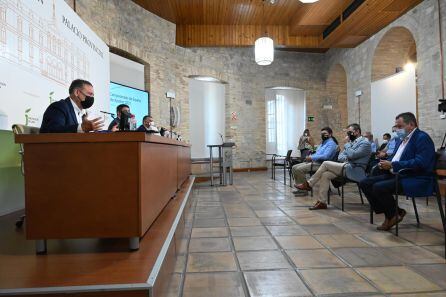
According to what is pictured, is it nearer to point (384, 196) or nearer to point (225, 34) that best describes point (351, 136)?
point (384, 196)

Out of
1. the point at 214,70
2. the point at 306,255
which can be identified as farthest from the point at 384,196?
the point at 214,70

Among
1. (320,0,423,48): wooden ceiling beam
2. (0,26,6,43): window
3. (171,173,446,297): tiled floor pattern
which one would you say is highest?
(320,0,423,48): wooden ceiling beam

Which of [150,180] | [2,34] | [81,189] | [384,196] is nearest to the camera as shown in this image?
[81,189]

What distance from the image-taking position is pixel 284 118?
1180 centimetres

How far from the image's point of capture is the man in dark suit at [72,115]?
7.14 feet

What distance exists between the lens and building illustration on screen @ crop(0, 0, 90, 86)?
2.74 m

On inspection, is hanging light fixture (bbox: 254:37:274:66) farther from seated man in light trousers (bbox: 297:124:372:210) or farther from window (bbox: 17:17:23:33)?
window (bbox: 17:17:23:33)

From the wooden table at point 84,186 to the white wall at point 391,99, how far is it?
271 inches

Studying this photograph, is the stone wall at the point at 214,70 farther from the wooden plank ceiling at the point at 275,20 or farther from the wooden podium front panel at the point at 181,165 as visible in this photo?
the wooden podium front panel at the point at 181,165

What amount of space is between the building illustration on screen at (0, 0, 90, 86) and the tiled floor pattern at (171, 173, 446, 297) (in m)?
2.15

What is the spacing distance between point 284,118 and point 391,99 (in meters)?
Result: 4.43

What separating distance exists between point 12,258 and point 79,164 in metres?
0.60

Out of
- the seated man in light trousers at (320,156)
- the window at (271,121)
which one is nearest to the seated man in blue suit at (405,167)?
the seated man in light trousers at (320,156)

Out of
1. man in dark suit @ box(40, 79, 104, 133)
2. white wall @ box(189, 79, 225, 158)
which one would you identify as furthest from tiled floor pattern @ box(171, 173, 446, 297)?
white wall @ box(189, 79, 225, 158)
